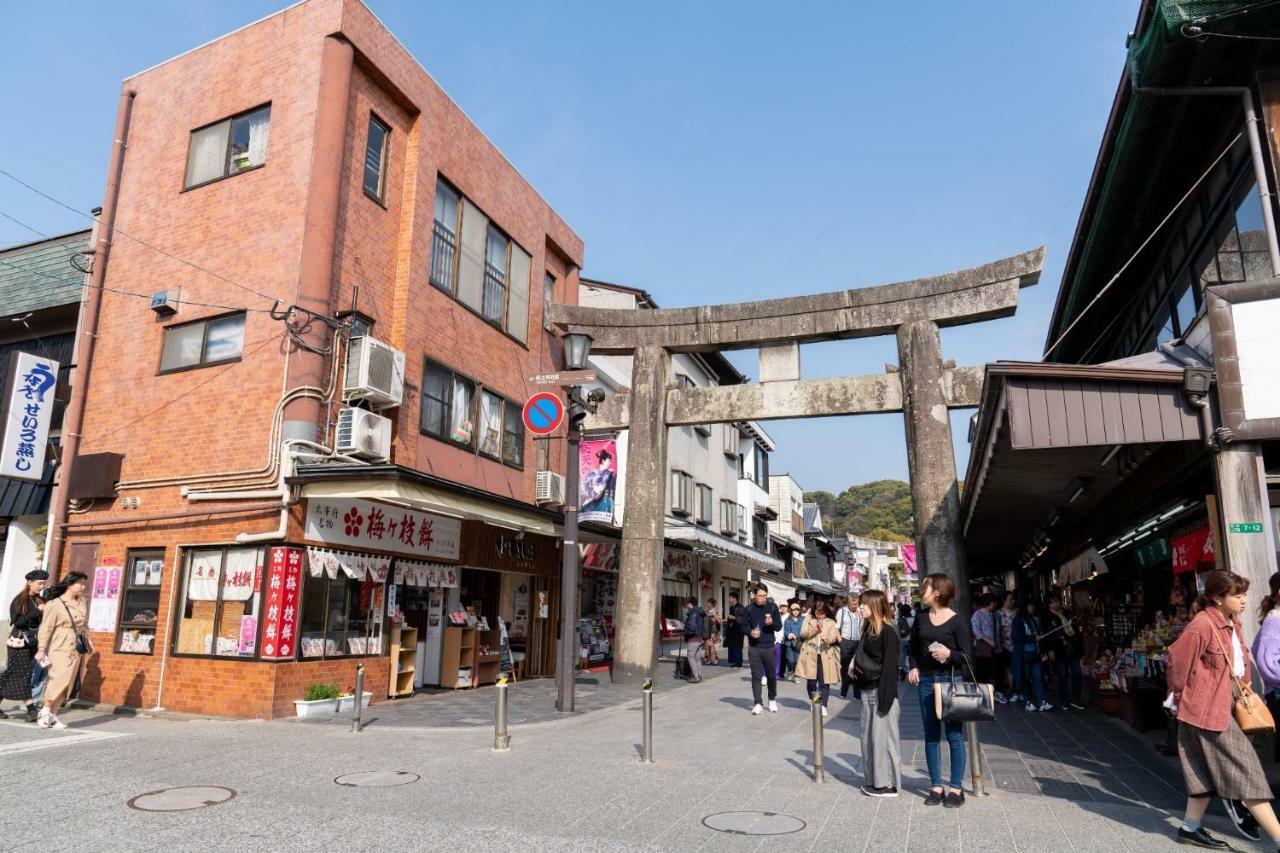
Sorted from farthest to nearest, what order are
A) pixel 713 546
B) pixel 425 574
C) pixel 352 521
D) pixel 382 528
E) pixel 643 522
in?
1. pixel 713 546
2. pixel 643 522
3. pixel 425 574
4. pixel 382 528
5. pixel 352 521

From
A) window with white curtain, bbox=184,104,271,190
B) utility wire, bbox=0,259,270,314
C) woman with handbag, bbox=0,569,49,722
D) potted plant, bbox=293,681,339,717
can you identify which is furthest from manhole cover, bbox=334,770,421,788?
window with white curtain, bbox=184,104,271,190

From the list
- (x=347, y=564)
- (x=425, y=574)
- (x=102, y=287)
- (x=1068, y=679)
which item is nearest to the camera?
(x=347, y=564)

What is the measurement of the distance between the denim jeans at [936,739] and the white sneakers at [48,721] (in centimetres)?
1075

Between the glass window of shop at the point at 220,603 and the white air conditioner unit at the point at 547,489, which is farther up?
the white air conditioner unit at the point at 547,489

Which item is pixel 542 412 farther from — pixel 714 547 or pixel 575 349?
pixel 714 547

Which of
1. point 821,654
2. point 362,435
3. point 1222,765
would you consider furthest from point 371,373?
point 1222,765

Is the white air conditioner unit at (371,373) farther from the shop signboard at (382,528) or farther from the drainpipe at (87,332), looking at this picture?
the drainpipe at (87,332)

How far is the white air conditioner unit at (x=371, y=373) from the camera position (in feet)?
43.7

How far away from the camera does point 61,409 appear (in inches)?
666

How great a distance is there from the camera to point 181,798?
6.96 m

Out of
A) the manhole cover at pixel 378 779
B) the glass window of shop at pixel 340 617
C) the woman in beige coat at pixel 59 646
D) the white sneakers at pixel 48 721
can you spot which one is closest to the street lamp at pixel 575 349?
the glass window of shop at pixel 340 617

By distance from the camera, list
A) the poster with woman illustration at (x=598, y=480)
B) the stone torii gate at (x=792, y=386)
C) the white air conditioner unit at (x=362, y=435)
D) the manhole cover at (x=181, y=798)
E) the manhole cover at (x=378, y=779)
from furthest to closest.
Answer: the poster with woman illustration at (x=598, y=480)
the stone torii gate at (x=792, y=386)
the white air conditioner unit at (x=362, y=435)
the manhole cover at (x=378, y=779)
the manhole cover at (x=181, y=798)

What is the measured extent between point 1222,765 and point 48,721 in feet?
42.0

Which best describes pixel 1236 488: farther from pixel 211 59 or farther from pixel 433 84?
pixel 211 59
